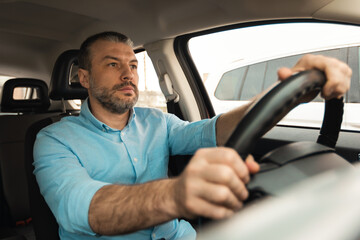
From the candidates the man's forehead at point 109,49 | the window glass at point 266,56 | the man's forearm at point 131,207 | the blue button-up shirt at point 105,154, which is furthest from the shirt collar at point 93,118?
the window glass at point 266,56

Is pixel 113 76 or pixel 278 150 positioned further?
pixel 113 76

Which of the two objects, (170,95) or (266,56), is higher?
(266,56)

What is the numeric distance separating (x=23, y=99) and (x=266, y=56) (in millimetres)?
1752

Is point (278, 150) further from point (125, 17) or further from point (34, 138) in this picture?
point (125, 17)

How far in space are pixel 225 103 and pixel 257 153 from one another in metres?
0.50

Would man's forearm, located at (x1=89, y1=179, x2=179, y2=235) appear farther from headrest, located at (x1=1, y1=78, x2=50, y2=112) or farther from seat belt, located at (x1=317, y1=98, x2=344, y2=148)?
headrest, located at (x1=1, y1=78, x2=50, y2=112)

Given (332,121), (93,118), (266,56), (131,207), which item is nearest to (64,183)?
(131,207)

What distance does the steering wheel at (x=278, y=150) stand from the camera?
0.54m

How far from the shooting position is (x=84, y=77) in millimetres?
1594

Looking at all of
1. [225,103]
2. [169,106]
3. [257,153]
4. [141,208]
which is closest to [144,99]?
[169,106]

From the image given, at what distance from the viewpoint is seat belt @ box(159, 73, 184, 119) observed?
2.15 metres

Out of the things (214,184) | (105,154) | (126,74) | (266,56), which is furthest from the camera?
(266,56)

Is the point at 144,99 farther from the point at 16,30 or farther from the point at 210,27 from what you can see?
the point at 16,30

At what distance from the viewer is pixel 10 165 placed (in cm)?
190
